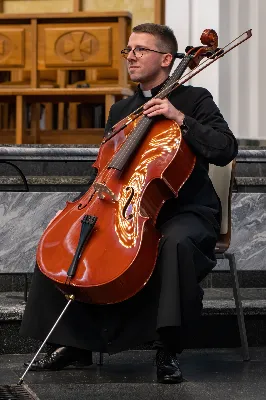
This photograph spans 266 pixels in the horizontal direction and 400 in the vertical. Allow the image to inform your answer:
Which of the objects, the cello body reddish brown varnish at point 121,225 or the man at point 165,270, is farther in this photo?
the man at point 165,270

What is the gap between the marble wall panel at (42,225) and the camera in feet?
14.2

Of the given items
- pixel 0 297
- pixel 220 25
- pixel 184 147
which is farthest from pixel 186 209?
pixel 220 25

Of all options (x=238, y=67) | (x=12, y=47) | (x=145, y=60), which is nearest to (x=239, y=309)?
(x=145, y=60)

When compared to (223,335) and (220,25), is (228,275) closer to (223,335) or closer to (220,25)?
(223,335)

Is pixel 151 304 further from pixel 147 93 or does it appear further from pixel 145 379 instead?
pixel 147 93

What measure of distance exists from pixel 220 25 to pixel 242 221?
2.09 m

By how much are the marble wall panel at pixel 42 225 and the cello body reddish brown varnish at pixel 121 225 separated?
94cm

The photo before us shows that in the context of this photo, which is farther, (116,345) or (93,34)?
(93,34)

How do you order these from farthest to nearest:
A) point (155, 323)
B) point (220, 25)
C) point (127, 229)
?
point (220, 25) → point (155, 323) → point (127, 229)

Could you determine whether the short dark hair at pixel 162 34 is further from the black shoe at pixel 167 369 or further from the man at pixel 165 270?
the black shoe at pixel 167 369

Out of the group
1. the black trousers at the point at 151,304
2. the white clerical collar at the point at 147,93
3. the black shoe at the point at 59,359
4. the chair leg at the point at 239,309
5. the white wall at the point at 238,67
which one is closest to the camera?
the black trousers at the point at 151,304

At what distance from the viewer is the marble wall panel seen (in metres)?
4.34

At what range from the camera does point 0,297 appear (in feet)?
14.5

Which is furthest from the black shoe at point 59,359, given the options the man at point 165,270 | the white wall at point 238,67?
the white wall at point 238,67
